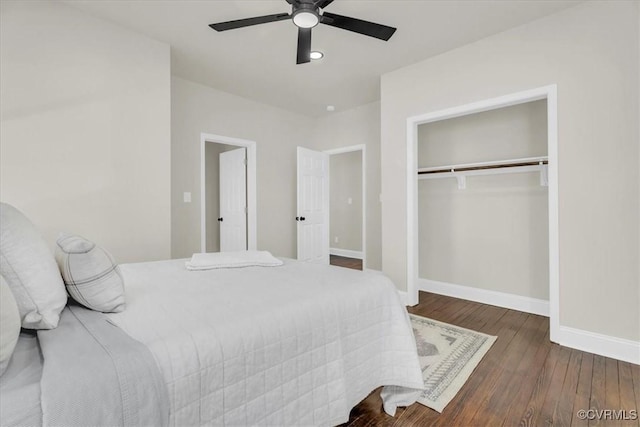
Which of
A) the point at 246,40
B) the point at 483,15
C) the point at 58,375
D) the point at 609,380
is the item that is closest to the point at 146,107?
the point at 246,40

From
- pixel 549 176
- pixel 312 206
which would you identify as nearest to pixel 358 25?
pixel 549 176

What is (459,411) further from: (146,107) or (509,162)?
(146,107)

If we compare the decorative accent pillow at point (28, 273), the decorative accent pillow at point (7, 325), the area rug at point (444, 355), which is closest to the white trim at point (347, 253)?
the area rug at point (444, 355)

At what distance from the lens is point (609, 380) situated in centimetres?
197

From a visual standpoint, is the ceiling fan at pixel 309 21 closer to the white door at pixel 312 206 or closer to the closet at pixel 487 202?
the closet at pixel 487 202

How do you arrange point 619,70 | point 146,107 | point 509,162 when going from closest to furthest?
point 619,70
point 146,107
point 509,162

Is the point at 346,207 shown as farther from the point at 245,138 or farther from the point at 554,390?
the point at 554,390

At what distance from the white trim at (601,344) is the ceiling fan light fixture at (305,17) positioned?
296cm

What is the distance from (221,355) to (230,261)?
115 centimetres

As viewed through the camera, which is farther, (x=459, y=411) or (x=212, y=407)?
(x=459, y=411)

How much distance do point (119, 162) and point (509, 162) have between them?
3.67m

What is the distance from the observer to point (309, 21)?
1949 millimetres

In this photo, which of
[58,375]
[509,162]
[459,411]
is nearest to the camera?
[58,375]

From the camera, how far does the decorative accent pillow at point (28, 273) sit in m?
0.98
